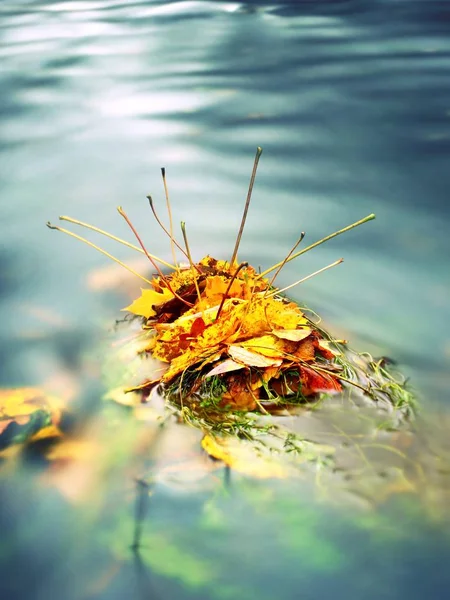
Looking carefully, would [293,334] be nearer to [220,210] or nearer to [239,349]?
[239,349]

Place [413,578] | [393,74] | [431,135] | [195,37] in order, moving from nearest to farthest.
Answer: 1. [413,578]
2. [431,135]
3. [393,74]
4. [195,37]

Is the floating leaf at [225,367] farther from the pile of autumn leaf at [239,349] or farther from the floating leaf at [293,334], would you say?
the floating leaf at [293,334]

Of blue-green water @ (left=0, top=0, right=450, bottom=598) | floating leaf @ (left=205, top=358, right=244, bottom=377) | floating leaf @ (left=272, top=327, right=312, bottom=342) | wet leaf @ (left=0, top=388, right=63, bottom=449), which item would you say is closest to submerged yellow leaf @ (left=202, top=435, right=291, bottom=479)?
blue-green water @ (left=0, top=0, right=450, bottom=598)

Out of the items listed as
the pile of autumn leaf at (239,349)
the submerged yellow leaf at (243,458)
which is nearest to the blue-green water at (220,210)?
the submerged yellow leaf at (243,458)

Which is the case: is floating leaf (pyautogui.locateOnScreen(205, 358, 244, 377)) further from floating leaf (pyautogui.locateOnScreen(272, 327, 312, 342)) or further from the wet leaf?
the wet leaf

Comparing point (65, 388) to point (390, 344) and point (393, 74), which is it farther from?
point (393, 74)

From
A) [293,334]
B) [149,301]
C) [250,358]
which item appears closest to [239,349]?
[250,358]

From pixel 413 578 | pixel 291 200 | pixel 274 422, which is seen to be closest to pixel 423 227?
pixel 291 200
